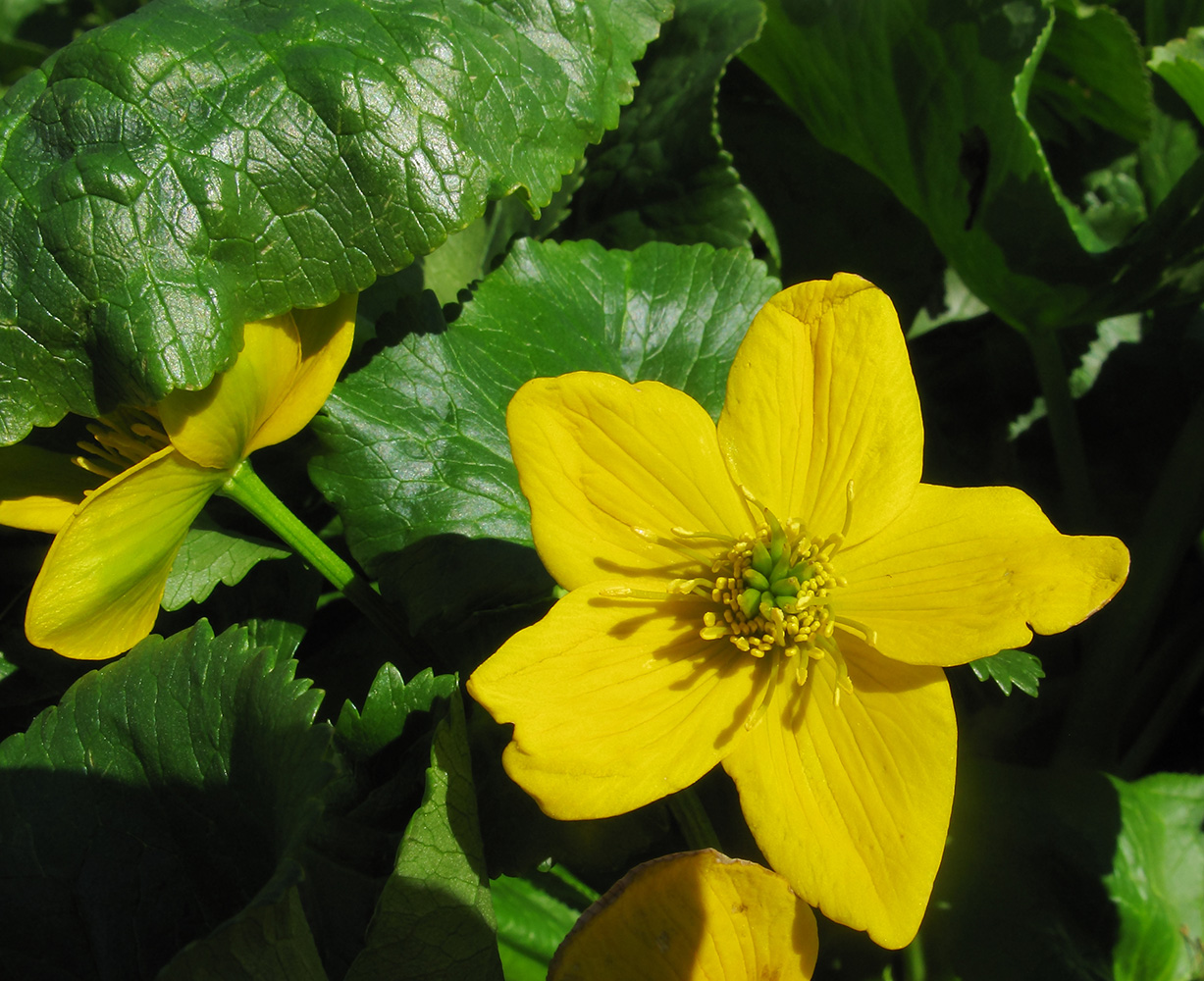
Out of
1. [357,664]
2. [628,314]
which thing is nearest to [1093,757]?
[628,314]

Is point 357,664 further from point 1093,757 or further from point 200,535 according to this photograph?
point 1093,757

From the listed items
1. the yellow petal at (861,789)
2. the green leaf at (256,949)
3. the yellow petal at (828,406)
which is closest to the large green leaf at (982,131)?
the yellow petal at (828,406)

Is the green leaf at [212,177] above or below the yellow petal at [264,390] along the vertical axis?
above

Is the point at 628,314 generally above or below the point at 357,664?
above

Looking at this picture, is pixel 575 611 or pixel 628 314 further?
pixel 628 314

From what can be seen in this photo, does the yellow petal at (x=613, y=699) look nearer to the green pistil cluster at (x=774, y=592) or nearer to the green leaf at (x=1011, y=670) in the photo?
the green pistil cluster at (x=774, y=592)

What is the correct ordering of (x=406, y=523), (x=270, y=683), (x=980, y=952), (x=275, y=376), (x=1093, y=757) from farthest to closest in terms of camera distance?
(x=1093, y=757)
(x=980, y=952)
(x=406, y=523)
(x=275, y=376)
(x=270, y=683)

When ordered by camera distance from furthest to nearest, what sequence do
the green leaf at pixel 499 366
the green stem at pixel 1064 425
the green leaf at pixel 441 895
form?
the green stem at pixel 1064 425 < the green leaf at pixel 499 366 < the green leaf at pixel 441 895

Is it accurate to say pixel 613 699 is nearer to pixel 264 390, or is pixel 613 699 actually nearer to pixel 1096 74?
pixel 264 390
